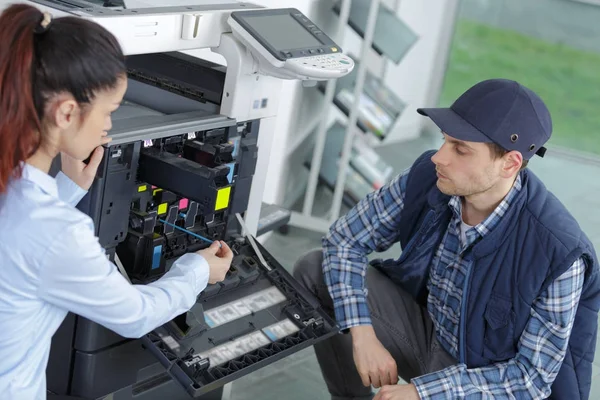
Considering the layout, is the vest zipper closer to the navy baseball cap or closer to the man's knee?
the navy baseball cap

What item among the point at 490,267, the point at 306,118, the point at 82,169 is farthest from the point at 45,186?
the point at 306,118

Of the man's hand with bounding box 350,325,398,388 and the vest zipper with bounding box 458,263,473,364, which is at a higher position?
the vest zipper with bounding box 458,263,473,364

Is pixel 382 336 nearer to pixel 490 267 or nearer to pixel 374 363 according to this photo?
pixel 374 363

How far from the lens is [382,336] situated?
246cm

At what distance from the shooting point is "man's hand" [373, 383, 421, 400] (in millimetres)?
2115

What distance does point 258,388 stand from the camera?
2.76 metres

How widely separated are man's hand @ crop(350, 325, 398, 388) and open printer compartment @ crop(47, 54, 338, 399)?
207mm

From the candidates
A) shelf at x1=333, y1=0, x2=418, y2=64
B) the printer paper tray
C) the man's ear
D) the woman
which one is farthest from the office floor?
the woman

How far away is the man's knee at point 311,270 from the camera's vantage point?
2.53 m

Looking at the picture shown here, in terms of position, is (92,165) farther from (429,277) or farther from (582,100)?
(582,100)

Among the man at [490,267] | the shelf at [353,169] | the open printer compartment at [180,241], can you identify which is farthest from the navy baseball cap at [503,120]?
the shelf at [353,169]

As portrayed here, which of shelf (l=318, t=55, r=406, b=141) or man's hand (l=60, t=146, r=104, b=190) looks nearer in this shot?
man's hand (l=60, t=146, r=104, b=190)

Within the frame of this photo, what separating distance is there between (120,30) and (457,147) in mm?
871

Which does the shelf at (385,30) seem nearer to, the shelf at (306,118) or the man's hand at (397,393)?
the shelf at (306,118)
